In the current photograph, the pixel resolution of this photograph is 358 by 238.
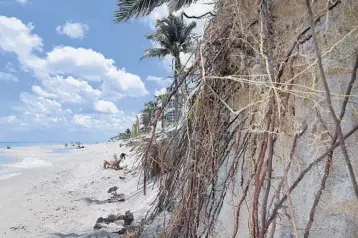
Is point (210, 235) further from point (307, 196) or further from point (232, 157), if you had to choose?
point (307, 196)

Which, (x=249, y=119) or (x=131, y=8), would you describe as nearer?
(x=249, y=119)

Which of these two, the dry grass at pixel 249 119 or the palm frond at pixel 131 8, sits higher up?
the palm frond at pixel 131 8

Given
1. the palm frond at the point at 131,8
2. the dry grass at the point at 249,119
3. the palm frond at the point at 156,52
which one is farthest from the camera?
the palm frond at the point at 156,52

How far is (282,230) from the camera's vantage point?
1.85 m

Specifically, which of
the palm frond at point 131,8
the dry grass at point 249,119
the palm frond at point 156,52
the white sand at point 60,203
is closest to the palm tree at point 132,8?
the palm frond at point 131,8

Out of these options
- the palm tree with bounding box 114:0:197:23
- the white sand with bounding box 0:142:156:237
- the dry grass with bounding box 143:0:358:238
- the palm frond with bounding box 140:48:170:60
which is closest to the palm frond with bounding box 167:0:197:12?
the palm tree with bounding box 114:0:197:23

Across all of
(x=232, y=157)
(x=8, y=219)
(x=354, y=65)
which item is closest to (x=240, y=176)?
(x=232, y=157)

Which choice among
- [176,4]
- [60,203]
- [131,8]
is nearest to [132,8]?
[131,8]

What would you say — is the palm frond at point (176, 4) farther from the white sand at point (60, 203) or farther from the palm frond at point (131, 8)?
the white sand at point (60, 203)

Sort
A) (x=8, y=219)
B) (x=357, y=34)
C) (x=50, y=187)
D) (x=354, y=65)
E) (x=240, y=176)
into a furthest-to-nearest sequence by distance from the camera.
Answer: (x=50, y=187) < (x=8, y=219) < (x=240, y=176) < (x=357, y=34) < (x=354, y=65)

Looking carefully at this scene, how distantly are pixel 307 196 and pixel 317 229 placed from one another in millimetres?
154

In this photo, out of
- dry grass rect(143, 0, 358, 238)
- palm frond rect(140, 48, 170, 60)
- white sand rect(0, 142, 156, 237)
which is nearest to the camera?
dry grass rect(143, 0, 358, 238)

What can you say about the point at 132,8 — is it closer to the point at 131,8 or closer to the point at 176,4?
the point at 131,8

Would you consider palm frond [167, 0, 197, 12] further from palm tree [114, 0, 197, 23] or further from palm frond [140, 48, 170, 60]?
palm frond [140, 48, 170, 60]
